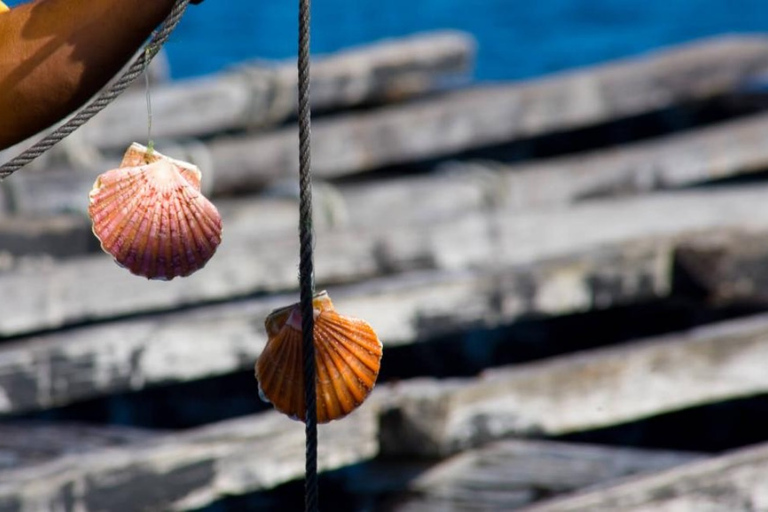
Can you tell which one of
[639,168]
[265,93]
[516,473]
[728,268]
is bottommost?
[516,473]

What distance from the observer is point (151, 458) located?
2.84m

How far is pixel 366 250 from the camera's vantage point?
4.29m

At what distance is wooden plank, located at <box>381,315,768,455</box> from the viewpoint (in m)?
3.16

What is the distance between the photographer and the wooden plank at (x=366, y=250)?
3.80 meters

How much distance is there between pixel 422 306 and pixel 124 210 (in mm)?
2125

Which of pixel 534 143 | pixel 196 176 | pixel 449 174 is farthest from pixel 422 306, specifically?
pixel 534 143

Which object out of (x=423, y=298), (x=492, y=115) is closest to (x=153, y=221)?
(x=423, y=298)

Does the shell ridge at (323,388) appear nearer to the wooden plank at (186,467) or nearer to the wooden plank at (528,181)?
the wooden plank at (186,467)

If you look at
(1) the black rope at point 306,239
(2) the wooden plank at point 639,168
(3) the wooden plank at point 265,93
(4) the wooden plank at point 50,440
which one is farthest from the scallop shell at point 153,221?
(3) the wooden plank at point 265,93

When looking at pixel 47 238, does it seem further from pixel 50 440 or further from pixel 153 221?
pixel 153 221

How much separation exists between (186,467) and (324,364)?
1.20 metres

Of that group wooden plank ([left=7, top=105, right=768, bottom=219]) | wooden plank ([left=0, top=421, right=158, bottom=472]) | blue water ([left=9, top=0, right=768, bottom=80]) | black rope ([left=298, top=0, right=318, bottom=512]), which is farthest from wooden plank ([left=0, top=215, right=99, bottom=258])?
blue water ([left=9, top=0, right=768, bottom=80])

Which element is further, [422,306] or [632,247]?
[632,247]

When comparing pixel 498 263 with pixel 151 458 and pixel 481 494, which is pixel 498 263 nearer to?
pixel 481 494
